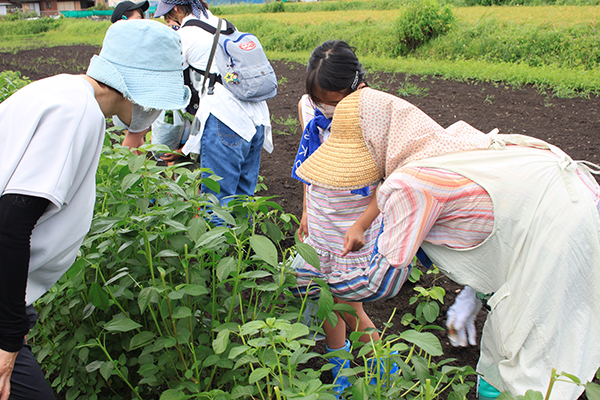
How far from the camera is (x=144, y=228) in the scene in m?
1.33

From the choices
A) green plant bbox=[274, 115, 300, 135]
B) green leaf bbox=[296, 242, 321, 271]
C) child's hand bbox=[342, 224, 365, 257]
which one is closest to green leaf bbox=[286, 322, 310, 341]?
green leaf bbox=[296, 242, 321, 271]

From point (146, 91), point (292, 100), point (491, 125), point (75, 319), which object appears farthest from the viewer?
point (292, 100)

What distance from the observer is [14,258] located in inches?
37.9

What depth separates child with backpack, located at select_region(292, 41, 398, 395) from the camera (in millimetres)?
1612

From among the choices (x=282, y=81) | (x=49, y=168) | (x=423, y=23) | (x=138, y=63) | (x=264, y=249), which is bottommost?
(x=282, y=81)

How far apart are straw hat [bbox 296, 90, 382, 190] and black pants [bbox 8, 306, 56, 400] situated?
0.98 m

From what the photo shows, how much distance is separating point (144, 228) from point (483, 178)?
965mm

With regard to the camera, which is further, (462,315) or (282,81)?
(282,81)

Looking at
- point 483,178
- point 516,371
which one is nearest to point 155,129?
point 483,178

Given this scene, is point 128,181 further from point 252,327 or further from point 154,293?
point 252,327

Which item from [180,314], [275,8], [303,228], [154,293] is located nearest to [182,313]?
[180,314]

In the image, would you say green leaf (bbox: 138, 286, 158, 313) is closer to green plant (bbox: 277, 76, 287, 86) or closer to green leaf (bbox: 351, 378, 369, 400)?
green leaf (bbox: 351, 378, 369, 400)

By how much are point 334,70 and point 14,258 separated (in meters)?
1.13

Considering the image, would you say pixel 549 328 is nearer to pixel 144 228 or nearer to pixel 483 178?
pixel 483 178
